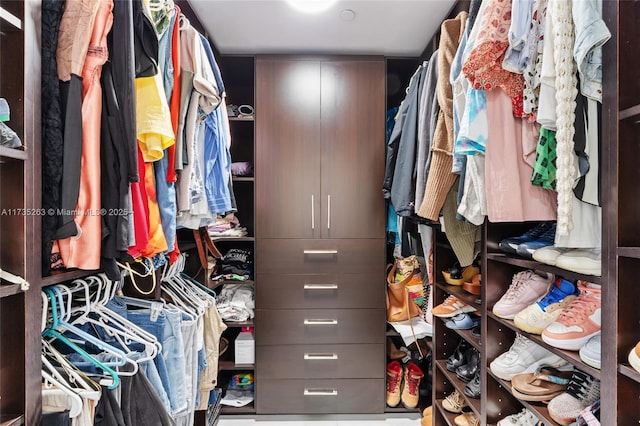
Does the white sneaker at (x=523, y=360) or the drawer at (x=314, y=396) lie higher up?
the white sneaker at (x=523, y=360)

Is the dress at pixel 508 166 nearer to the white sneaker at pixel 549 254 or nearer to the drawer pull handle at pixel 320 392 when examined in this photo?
the white sneaker at pixel 549 254

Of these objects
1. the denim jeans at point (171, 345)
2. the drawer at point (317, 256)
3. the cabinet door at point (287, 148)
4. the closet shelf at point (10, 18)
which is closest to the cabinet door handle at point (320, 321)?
the drawer at point (317, 256)

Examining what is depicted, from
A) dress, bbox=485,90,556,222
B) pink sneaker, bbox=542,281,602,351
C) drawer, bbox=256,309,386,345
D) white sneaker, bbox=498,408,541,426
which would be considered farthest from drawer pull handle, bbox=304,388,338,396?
dress, bbox=485,90,556,222

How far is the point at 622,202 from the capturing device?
75 centimetres

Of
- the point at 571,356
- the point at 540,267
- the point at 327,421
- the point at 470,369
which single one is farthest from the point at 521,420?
the point at 327,421

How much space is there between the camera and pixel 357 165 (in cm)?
212

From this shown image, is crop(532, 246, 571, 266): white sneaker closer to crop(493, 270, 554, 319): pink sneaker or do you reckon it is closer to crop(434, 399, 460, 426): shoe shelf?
crop(493, 270, 554, 319): pink sneaker

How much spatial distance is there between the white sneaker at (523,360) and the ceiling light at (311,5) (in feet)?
5.16

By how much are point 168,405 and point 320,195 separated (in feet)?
4.19

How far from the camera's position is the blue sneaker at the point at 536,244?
42.0 inches

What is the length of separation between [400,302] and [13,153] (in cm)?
191

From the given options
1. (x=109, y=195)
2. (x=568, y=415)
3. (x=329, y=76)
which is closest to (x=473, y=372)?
(x=568, y=415)

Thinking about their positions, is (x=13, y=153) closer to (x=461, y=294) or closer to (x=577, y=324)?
(x=577, y=324)

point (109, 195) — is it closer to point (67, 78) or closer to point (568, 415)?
point (67, 78)
